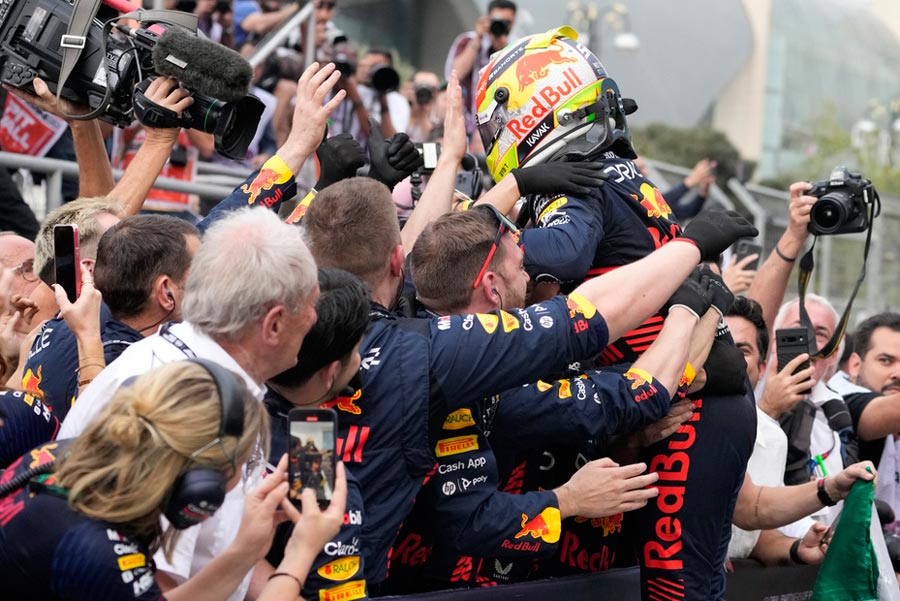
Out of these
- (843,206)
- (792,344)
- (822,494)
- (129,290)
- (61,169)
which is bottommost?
(822,494)

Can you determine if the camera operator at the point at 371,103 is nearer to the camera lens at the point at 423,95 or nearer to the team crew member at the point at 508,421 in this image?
the camera lens at the point at 423,95

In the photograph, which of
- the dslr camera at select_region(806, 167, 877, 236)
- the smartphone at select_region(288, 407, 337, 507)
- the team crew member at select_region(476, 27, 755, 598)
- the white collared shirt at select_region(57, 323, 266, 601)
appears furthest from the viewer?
the dslr camera at select_region(806, 167, 877, 236)

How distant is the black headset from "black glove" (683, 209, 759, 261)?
5.91 feet

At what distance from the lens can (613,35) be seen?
34.4m

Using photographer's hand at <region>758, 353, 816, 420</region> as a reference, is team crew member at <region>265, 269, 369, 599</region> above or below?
above

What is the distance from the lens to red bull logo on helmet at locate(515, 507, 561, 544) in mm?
3752

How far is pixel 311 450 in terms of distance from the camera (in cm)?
279

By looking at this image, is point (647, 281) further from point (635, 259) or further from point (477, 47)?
point (477, 47)

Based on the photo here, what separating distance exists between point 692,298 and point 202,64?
1.84 meters

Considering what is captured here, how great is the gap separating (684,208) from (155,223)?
19.9ft

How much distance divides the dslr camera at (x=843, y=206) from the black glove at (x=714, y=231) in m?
1.56

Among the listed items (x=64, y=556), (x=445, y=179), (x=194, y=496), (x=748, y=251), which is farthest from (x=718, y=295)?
(x=748, y=251)

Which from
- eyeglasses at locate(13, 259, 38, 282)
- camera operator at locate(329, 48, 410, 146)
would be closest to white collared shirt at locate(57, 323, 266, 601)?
eyeglasses at locate(13, 259, 38, 282)

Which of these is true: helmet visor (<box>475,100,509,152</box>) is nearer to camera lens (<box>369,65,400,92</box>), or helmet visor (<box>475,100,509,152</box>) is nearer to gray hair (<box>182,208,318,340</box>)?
gray hair (<box>182,208,318,340</box>)
